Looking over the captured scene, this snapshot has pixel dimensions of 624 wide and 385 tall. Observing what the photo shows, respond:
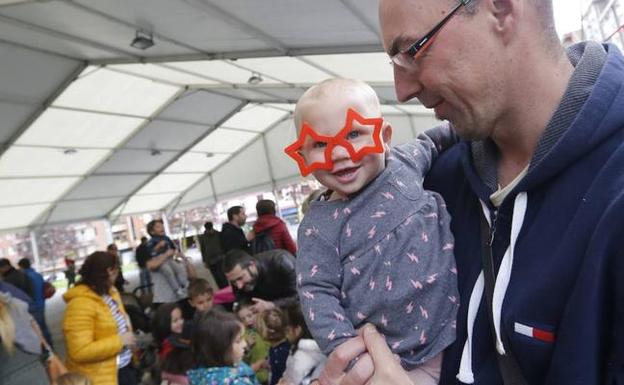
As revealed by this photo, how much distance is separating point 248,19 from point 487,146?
4.47 metres

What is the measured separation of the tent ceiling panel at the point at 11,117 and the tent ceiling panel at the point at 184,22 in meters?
3.41

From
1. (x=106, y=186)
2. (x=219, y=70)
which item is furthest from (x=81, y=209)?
(x=219, y=70)

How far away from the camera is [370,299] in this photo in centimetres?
104

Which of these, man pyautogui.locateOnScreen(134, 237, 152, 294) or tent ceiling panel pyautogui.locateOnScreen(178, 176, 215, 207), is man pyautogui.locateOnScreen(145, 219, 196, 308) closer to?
man pyautogui.locateOnScreen(134, 237, 152, 294)

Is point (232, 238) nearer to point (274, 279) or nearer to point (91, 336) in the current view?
point (274, 279)

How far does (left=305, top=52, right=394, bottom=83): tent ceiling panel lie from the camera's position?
18.9 ft

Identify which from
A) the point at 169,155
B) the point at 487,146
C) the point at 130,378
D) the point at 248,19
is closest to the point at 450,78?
the point at 487,146

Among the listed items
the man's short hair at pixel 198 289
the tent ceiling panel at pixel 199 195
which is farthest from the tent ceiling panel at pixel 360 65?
the tent ceiling panel at pixel 199 195

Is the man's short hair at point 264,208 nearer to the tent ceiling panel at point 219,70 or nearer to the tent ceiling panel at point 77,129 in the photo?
the tent ceiling panel at point 219,70

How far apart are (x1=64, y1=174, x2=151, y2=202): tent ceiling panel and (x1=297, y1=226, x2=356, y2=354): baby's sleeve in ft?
39.3

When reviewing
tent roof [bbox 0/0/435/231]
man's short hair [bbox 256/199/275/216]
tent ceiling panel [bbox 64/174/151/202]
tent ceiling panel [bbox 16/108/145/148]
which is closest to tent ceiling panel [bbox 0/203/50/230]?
tent roof [bbox 0/0/435/231]

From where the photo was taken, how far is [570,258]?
2.33ft

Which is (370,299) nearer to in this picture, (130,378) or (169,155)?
(130,378)

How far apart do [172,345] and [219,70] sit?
5.50m
